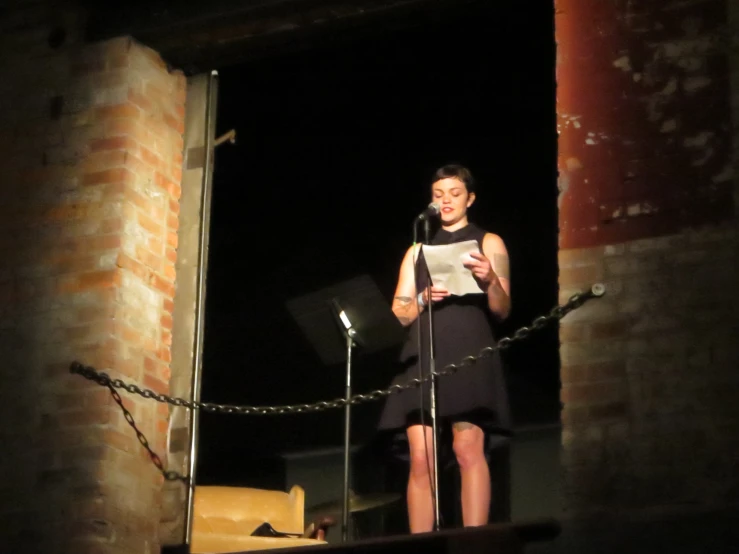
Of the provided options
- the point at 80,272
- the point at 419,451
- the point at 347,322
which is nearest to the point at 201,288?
the point at 80,272

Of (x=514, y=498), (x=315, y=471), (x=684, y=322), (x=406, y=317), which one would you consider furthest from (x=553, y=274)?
(x=684, y=322)

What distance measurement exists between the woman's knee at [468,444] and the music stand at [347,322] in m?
0.44

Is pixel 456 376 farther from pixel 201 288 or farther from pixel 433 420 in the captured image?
pixel 201 288

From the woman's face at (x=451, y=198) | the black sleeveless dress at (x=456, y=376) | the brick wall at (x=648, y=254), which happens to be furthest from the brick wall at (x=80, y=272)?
the brick wall at (x=648, y=254)

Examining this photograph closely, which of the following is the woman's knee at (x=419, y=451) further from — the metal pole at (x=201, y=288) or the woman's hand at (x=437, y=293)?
the metal pole at (x=201, y=288)

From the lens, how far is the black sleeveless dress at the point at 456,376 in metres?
5.56

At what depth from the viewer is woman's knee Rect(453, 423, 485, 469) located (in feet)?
18.0

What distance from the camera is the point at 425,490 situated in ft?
18.0

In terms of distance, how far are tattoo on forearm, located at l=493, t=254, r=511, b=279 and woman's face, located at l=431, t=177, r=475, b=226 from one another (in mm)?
264

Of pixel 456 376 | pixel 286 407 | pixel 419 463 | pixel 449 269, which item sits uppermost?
pixel 449 269

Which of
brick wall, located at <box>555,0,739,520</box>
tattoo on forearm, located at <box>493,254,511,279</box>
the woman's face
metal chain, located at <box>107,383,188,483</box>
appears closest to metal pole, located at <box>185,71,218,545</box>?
metal chain, located at <box>107,383,188,483</box>

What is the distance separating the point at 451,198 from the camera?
19.3 feet

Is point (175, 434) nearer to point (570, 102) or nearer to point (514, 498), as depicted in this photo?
point (570, 102)

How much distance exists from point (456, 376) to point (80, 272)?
5.34 ft
